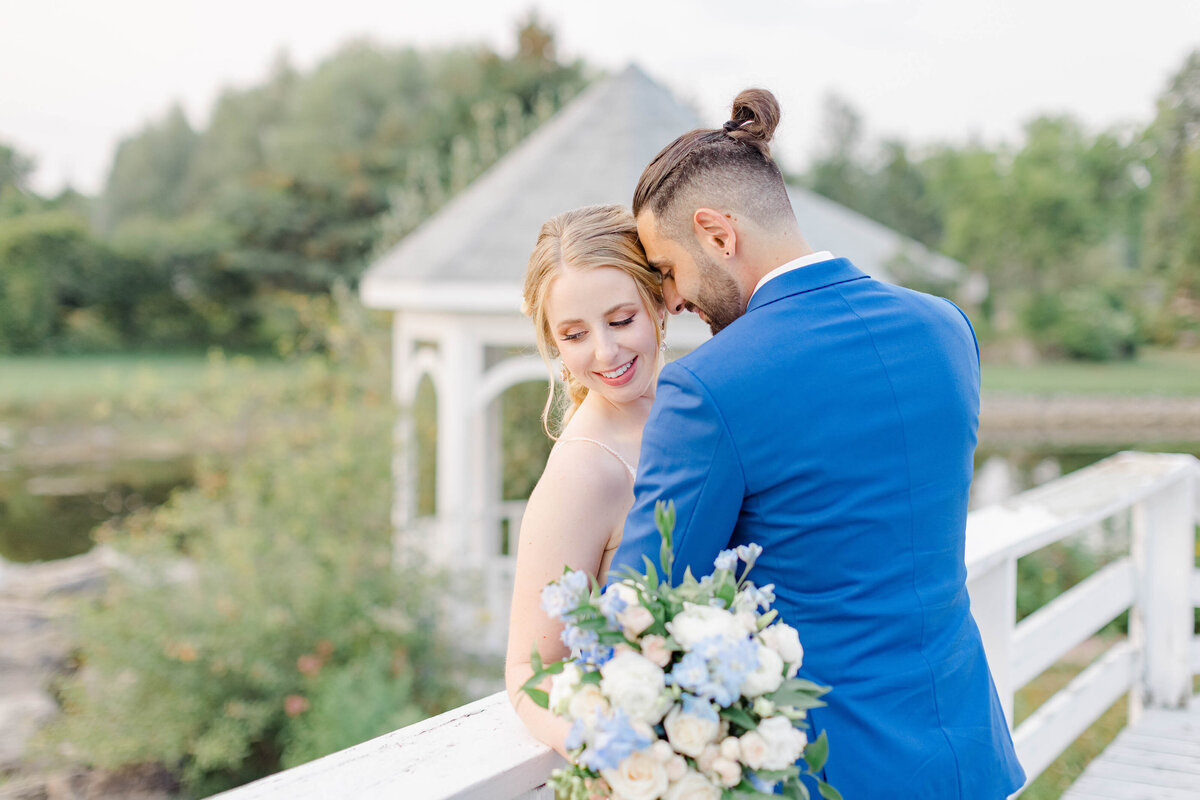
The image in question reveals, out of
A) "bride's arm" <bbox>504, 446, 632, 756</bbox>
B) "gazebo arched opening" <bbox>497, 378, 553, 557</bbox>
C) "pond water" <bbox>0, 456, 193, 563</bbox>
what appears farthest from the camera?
"pond water" <bbox>0, 456, 193, 563</bbox>

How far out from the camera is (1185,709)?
12.7 ft

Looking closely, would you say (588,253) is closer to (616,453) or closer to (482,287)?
(616,453)

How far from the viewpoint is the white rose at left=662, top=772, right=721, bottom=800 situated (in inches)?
42.8

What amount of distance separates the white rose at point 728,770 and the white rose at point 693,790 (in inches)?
0.8

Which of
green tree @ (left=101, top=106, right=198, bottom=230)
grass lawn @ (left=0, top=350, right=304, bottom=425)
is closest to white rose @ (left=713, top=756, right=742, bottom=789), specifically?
grass lawn @ (left=0, top=350, right=304, bottom=425)

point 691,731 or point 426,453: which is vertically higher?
point 691,731

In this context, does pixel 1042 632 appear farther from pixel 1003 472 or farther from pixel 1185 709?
pixel 1003 472

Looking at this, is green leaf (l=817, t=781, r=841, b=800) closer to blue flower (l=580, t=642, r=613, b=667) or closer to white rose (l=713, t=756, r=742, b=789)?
white rose (l=713, t=756, r=742, b=789)

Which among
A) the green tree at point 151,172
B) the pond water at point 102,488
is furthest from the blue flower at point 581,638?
the green tree at point 151,172

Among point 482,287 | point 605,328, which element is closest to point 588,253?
point 605,328

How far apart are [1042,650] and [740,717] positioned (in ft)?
7.66

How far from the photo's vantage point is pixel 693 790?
109 cm

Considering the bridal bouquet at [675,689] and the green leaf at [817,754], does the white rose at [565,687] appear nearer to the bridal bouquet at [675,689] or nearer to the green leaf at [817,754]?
the bridal bouquet at [675,689]

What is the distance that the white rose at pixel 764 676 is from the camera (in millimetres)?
1065
